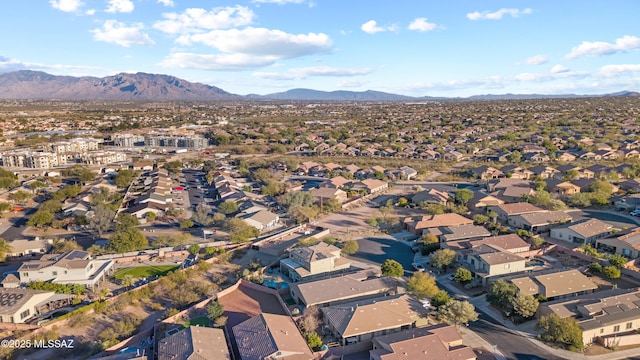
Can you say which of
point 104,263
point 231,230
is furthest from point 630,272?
point 104,263

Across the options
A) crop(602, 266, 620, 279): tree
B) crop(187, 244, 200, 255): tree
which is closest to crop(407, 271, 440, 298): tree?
crop(602, 266, 620, 279): tree

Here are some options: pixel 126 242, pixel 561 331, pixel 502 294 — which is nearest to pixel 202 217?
pixel 126 242

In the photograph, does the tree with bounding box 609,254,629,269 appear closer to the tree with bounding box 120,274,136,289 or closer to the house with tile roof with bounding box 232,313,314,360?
the house with tile roof with bounding box 232,313,314,360

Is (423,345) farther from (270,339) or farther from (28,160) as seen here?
(28,160)

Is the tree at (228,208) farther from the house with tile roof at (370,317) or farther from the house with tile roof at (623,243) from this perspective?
the house with tile roof at (623,243)

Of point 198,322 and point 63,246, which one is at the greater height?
point 63,246

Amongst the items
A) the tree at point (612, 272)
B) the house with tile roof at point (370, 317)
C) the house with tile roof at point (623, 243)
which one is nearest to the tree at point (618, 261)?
the tree at point (612, 272)

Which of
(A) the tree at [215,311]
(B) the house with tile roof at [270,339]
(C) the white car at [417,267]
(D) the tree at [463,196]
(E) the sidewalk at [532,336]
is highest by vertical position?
(D) the tree at [463,196]

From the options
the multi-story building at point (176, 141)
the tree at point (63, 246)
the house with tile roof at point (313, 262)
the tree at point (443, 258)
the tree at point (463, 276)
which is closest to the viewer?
the tree at point (463, 276)
